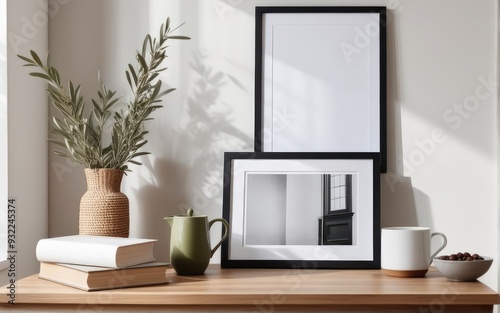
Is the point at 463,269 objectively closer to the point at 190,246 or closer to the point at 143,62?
the point at 190,246

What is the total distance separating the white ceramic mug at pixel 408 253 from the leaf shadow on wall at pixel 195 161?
1.92 feet

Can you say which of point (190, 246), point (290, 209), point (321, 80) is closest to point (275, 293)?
point (190, 246)

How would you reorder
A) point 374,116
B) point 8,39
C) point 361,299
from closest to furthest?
point 361,299 → point 8,39 → point 374,116

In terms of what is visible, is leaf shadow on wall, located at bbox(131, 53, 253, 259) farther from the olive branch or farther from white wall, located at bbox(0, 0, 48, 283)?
white wall, located at bbox(0, 0, 48, 283)

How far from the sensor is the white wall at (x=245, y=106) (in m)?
2.05

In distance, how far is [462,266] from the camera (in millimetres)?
1662

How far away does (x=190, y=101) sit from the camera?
212cm

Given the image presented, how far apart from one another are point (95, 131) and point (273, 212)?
615mm

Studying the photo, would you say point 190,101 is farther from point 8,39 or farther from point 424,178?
point 424,178

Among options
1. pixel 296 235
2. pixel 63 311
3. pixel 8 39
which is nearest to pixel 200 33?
pixel 8 39

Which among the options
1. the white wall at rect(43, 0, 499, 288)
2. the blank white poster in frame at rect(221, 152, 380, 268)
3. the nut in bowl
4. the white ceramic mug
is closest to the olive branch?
the white wall at rect(43, 0, 499, 288)

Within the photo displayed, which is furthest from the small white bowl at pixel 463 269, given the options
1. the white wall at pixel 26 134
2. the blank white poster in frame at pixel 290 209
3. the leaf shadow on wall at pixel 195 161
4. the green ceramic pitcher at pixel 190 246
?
the white wall at pixel 26 134

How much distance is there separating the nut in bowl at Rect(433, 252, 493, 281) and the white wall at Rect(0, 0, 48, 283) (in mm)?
1188

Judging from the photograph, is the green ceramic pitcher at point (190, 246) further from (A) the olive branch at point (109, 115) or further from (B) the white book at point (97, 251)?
(A) the olive branch at point (109, 115)
